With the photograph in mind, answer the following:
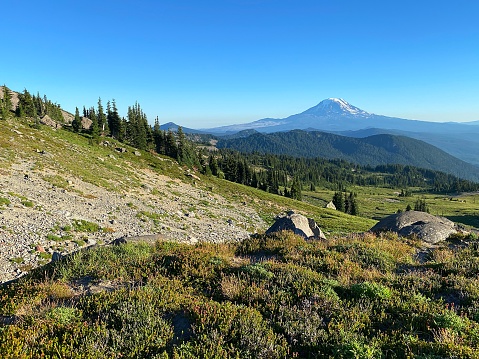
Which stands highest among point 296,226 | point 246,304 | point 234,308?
point 234,308

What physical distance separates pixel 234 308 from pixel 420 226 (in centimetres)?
1571

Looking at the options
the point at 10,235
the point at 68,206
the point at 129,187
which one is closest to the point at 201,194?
the point at 129,187

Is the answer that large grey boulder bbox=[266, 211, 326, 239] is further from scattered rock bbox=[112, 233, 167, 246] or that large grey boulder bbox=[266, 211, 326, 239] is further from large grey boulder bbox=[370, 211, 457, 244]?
scattered rock bbox=[112, 233, 167, 246]

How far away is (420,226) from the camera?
17547mm

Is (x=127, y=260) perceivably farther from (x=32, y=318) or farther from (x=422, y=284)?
(x=422, y=284)

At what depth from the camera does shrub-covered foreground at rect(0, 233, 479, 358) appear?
5.53 metres

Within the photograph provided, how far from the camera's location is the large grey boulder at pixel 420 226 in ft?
53.6

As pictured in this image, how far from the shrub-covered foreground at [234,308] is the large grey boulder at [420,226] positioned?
539 centimetres

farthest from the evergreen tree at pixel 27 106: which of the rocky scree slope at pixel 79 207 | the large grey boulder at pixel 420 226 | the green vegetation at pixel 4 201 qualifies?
the large grey boulder at pixel 420 226

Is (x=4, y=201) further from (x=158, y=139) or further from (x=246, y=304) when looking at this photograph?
(x=158, y=139)

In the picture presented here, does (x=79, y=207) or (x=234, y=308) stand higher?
(x=234, y=308)

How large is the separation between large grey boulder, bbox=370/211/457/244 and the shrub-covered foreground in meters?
5.39

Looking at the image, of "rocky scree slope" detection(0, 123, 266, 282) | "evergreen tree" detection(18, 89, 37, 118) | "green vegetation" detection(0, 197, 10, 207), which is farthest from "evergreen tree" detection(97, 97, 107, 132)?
"green vegetation" detection(0, 197, 10, 207)

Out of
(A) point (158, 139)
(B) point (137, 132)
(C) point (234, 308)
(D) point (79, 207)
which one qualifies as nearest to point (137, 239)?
(C) point (234, 308)
